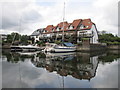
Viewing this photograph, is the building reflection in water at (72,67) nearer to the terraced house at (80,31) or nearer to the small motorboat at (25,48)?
the small motorboat at (25,48)

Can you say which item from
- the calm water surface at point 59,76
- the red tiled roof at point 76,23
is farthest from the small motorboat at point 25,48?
the calm water surface at point 59,76

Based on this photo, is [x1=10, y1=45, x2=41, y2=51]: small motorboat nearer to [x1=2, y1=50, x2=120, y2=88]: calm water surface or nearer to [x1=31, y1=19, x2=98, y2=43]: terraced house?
[x1=31, y1=19, x2=98, y2=43]: terraced house

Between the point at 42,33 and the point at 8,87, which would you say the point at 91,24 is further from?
the point at 8,87

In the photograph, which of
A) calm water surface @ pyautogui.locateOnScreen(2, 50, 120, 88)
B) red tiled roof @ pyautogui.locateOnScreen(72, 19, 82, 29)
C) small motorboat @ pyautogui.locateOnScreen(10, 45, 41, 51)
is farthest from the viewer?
red tiled roof @ pyautogui.locateOnScreen(72, 19, 82, 29)

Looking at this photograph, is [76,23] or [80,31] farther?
[76,23]

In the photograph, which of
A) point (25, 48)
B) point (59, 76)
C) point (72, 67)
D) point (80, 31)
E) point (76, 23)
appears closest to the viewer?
point (59, 76)

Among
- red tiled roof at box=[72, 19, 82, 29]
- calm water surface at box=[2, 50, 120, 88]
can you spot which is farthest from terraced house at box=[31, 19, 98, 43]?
calm water surface at box=[2, 50, 120, 88]

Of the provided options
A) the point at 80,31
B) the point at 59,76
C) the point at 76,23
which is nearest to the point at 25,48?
the point at 80,31

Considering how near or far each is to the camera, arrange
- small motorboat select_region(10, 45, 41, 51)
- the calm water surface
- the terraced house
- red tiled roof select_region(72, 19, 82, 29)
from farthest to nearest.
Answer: red tiled roof select_region(72, 19, 82, 29)
the terraced house
small motorboat select_region(10, 45, 41, 51)
the calm water surface

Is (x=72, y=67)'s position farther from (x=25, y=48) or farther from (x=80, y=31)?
(x=80, y=31)

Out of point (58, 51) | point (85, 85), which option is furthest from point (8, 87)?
point (58, 51)

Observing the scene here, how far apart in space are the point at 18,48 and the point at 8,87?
37.0 m

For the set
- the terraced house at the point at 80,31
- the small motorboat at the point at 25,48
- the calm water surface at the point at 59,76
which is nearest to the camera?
the calm water surface at the point at 59,76

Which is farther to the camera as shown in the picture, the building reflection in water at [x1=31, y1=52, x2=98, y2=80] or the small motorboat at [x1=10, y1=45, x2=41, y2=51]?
the small motorboat at [x1=10, y1=45, x2=41, y2=51]
